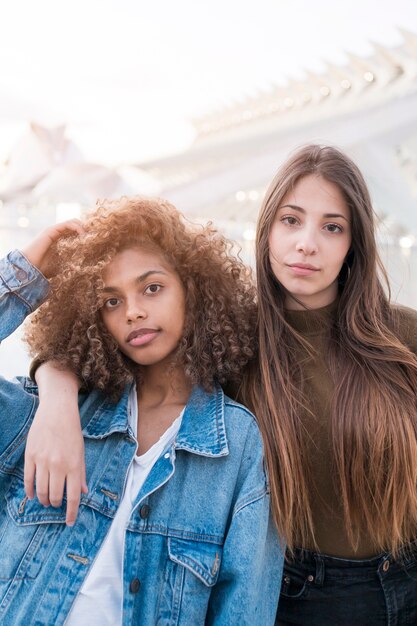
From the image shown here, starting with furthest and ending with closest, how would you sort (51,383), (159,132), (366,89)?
(159,132) < (366,89) < (51,383)

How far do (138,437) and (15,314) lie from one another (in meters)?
0.41

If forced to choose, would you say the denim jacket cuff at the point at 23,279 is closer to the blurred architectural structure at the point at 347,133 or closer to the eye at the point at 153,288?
the eye at the point at 153,288

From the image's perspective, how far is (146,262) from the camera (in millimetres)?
1536

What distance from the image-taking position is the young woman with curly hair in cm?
133

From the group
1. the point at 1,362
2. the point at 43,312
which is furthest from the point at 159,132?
the point at 43,312

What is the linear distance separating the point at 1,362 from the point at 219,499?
6.62 ft

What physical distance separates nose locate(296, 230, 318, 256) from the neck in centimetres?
42

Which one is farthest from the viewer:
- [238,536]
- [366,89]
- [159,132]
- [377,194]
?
[159,132]

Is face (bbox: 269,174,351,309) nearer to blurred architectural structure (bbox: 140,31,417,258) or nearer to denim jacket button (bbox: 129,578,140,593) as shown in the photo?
denim jacket button (bbox: 129,578,140,593)

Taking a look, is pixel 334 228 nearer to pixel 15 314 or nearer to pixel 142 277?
pixel 142 277

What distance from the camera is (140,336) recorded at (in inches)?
59.1

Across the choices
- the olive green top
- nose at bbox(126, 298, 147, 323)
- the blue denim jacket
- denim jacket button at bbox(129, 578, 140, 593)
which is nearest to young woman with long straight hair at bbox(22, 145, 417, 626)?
the olive green top

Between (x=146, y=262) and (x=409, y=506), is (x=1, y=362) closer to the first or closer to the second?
(x=146, y=262)

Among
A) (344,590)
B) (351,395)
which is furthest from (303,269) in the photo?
(344,590)
